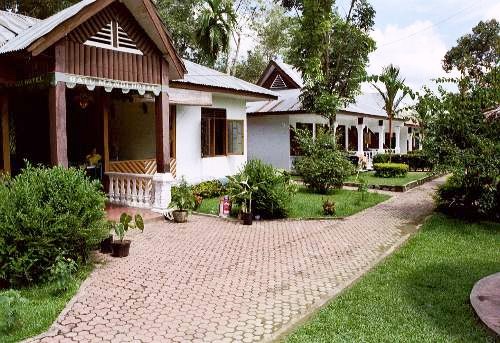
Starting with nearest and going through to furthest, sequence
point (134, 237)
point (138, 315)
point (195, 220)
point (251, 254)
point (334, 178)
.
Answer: point (138, 315), point (251, 254), point (134, 237), point (195, 220), point (334, 178)

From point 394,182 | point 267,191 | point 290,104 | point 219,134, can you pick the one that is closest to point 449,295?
point 267,191

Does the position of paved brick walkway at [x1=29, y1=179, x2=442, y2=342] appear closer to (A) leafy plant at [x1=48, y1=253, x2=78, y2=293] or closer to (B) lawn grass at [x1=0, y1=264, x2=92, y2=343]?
(B) lawn grass at [x1=0, y1=264, x2=92, y2=343]

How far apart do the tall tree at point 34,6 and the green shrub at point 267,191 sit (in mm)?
19787

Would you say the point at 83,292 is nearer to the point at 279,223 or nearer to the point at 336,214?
the point at 279,223

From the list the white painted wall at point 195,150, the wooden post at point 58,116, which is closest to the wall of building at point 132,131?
the white painted wall at point 195,150

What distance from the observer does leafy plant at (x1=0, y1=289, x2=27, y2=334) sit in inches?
187

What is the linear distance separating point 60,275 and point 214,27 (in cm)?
2249

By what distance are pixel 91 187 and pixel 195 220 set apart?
14.6 ft

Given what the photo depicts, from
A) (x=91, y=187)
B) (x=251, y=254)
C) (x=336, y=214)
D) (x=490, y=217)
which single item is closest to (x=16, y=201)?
(x=91, y=187)

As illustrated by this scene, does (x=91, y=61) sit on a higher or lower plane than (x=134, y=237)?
higher

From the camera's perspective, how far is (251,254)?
8.27 meters

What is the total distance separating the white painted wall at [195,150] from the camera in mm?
14789

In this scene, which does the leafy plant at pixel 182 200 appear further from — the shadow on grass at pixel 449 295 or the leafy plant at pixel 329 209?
the shadow on grass at pixel 449 295

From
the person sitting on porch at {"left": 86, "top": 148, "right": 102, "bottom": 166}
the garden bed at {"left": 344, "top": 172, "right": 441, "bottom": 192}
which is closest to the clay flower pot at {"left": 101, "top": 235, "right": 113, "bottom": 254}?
the person sitting on porch at {"left": 86, "top": 148, "right": 102, "bottom": 166}
